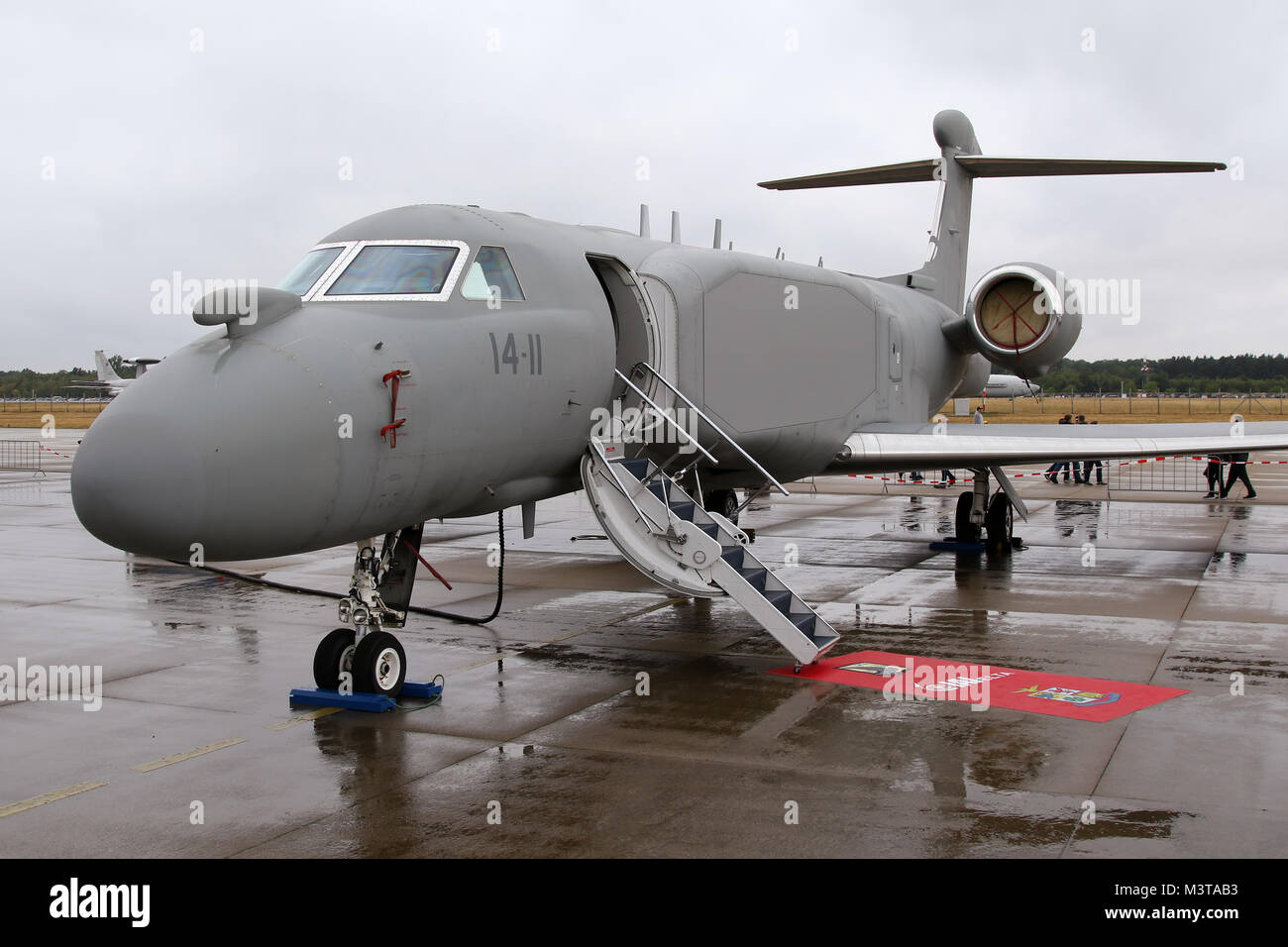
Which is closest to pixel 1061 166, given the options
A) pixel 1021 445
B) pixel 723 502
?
pixel 1021 445

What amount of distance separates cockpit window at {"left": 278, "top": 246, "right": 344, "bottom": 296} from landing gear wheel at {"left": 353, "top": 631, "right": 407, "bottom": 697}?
8.91 ft

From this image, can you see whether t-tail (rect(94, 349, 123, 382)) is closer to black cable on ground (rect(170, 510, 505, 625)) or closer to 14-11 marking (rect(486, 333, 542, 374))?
black cable on ground (rect(170, 510, 505, 625))

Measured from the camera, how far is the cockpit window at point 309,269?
8.32 metres

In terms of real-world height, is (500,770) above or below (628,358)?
below

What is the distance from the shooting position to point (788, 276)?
13.2m

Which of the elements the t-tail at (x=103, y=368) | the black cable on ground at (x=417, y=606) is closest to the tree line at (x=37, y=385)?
the t-tail at (x=103, y=368)

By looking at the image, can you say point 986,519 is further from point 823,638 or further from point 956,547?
point 823,638

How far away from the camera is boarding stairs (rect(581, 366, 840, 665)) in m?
9.56

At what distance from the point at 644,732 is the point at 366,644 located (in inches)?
93.7

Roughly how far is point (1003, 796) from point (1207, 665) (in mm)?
4414

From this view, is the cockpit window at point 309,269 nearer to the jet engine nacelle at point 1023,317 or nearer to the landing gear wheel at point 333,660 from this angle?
the landing gear wheel at point 333,660

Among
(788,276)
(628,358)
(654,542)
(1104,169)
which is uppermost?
(1104,169)
